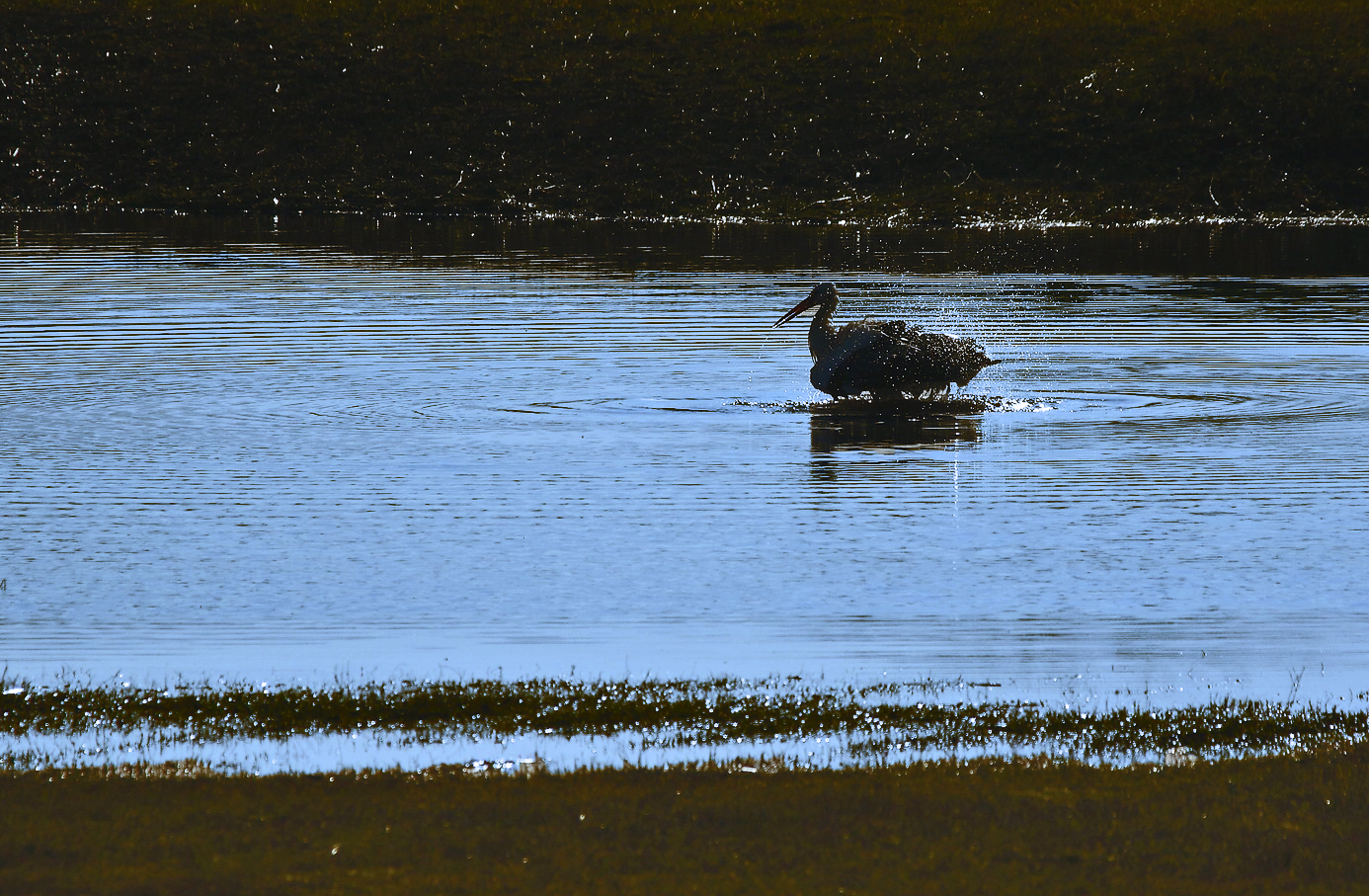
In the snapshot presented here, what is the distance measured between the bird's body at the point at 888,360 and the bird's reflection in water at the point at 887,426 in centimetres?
23

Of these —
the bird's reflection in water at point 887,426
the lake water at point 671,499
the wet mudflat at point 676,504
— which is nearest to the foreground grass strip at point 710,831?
the wet mudflat at point 676,504

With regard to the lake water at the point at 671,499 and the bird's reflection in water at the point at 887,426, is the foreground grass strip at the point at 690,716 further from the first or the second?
the bird's reflection in water at the point at 887,426

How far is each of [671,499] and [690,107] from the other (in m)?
59.3

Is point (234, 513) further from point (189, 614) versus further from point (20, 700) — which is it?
point (20, 700)

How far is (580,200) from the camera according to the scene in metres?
63.3

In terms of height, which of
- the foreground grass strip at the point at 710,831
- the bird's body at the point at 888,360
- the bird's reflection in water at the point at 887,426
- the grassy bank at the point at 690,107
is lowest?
the foreground grass strip at the point at 710,831

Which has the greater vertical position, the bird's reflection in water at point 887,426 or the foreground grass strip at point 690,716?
the bird's reflection in water at point 887,426

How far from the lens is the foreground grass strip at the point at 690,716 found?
8.08 m

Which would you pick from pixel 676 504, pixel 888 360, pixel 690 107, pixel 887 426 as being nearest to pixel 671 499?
pixel 676 504

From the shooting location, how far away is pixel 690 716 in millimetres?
8391

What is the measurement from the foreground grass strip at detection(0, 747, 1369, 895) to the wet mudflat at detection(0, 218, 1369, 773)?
1.49m

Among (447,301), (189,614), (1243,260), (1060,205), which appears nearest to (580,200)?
(1060,205)

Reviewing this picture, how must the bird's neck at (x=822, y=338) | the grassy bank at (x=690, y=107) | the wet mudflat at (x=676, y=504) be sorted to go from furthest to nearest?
the grassy bank at (x=690, y=107), the bird's neck at (x=822, y=338), the wet mudflat at (x=676, y=504)

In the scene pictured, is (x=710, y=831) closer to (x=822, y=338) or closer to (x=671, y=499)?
(x=671, y=499)
